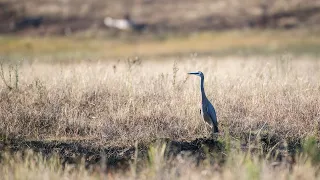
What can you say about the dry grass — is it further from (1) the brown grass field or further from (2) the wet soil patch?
(2) the wet soil patch

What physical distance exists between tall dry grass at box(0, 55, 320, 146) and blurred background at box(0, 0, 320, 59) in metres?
21.0

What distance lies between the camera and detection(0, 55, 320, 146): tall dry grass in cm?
943

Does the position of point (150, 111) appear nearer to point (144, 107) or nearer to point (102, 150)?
point (144, 107)

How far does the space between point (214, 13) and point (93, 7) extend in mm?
14242

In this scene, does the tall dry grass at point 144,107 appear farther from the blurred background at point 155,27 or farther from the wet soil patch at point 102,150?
the blurred background at point 155,27

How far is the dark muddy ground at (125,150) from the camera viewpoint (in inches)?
328

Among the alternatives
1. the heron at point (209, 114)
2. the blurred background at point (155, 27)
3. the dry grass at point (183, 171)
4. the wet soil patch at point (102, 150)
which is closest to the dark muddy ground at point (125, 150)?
the wet soil patch at point (102, 150)

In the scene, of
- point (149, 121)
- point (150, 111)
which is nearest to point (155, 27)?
point (150, 111)

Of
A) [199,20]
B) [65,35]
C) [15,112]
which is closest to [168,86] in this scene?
[15,112]

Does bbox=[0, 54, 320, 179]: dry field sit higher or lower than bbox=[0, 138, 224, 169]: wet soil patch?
higher

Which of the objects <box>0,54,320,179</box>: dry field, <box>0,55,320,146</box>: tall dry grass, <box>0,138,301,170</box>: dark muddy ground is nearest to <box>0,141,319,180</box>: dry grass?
<box>0,54,320,179</box>: dry field

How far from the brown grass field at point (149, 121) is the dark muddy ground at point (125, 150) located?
16 millimetres

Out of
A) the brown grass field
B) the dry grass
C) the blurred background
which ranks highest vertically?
the blurred background

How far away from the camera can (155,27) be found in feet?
171
